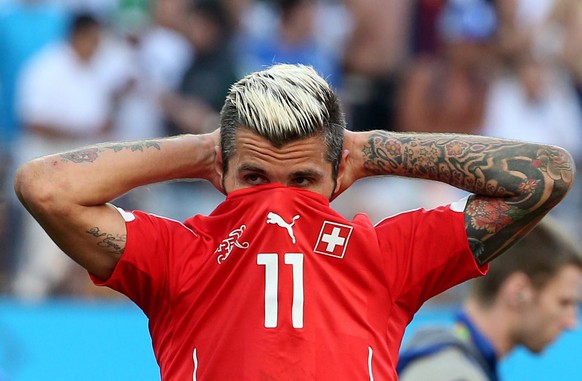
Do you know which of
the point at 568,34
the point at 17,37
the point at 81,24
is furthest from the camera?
the point at 568,34

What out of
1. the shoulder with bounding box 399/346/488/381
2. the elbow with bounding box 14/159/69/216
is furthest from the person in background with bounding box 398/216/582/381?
the elbow with bounding box 14/159/69/216

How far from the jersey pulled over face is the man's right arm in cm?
27

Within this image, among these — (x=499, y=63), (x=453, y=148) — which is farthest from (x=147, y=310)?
(x=499, y=63)

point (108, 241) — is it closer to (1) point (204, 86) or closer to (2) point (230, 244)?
(2) point (230, 244)

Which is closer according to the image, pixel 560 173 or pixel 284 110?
pixel 284 110

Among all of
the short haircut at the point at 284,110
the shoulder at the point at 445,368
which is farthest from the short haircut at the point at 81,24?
the short haircut at the point at 284,110

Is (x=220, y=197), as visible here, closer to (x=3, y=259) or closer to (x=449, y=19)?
(x=3, y=259)

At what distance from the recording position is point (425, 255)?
3.86 meters

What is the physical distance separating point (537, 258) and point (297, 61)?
14.2 feet

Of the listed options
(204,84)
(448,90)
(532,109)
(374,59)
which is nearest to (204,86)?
(204,84)

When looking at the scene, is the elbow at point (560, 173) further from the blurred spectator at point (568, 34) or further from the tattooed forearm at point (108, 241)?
the blurred spectator at point (568, 34)

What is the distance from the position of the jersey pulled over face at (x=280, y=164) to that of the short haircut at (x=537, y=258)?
2134mm

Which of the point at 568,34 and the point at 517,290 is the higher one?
the point at 517,290

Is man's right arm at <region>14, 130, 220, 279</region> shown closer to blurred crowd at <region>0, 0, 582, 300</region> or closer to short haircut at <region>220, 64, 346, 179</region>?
short haircut at <region>220, 64, 346, 179</region>
